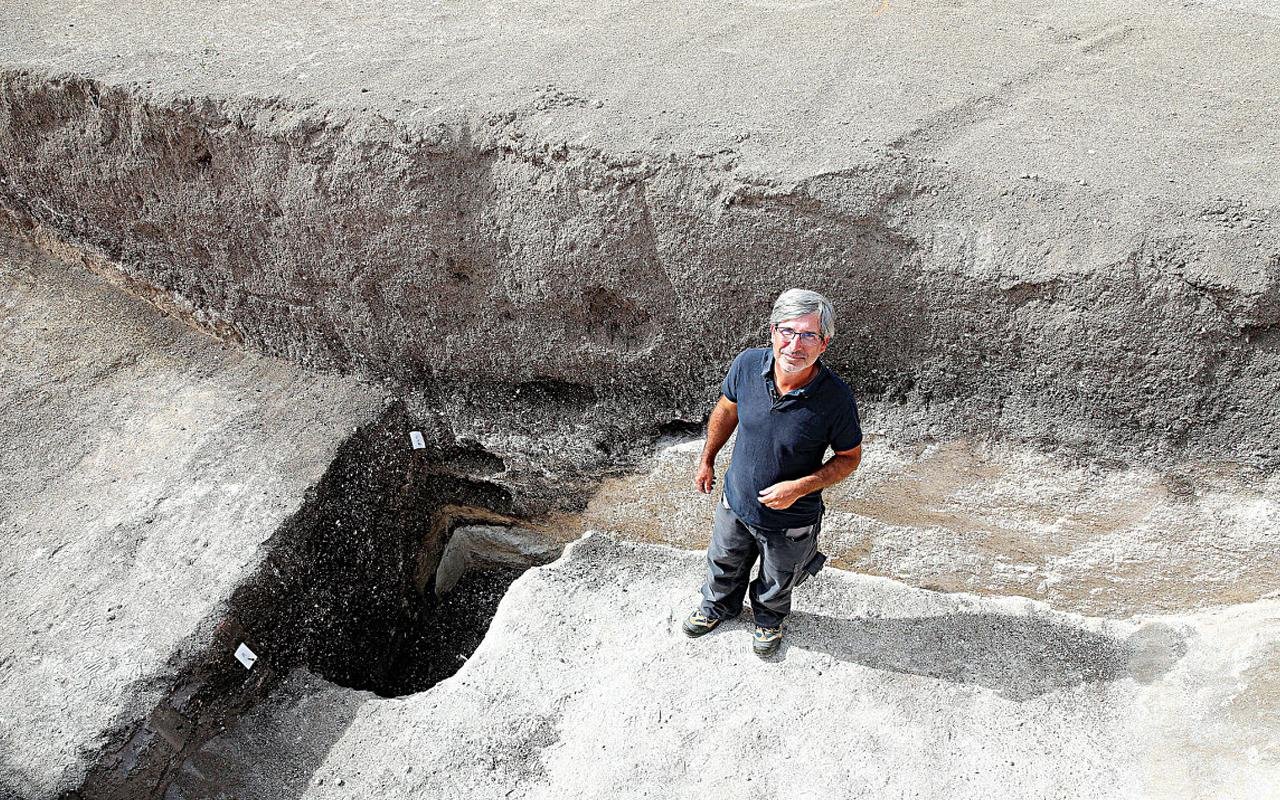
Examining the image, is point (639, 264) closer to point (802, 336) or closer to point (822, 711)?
point (802, 336)

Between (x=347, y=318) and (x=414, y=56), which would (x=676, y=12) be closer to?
(x=414, y=56)

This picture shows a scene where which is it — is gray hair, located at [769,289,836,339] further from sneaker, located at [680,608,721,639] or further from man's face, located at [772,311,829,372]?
sneaker, located at [680,608,721,639]

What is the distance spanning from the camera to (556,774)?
2.86 m

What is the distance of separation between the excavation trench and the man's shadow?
4.23ft

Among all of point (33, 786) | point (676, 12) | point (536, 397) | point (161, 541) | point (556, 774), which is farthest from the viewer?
point (676, 12)

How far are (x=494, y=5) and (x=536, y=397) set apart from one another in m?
1.69

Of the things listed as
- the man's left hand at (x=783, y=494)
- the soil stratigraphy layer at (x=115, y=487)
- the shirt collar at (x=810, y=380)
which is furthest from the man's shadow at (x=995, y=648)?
the soil stratigraphy layer at (x=115, y=487)

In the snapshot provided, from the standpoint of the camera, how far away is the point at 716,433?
2.74m

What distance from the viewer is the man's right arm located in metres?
2.65

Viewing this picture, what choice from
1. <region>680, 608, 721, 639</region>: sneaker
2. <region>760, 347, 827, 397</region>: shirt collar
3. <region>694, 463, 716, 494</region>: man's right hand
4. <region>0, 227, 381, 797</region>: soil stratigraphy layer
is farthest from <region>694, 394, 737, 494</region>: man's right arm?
<region>0, 227, 381, 797</region>: soil stratigraphy layer

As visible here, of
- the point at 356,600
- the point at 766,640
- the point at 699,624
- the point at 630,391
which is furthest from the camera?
the point at 356,600

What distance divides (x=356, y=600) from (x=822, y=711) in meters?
1.74

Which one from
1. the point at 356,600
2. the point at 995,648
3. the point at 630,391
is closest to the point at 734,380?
the point at 630,391

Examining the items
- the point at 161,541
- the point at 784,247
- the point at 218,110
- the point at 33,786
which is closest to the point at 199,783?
the point at 33,786
